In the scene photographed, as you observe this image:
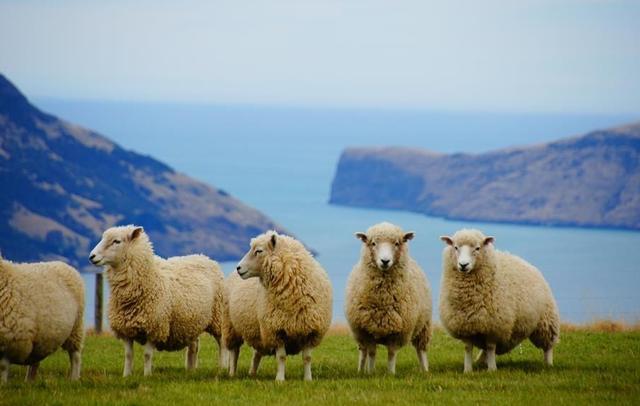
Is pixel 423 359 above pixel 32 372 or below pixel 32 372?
above

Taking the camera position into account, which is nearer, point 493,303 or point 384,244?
point 384,244

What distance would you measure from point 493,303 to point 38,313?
608 centimetres

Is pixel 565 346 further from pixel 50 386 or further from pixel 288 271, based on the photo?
pixel 50 386

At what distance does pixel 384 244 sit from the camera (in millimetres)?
15609

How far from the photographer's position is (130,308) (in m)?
15.9

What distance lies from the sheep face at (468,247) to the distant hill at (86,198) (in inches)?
4759

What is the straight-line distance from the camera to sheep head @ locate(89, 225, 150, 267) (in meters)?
15.9

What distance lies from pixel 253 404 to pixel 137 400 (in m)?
1.34

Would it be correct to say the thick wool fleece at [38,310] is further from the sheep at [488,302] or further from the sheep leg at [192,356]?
the sheep at [488,302]

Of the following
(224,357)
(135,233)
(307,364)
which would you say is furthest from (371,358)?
(135,233)

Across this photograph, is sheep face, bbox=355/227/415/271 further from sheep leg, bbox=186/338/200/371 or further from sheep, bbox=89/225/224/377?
sheep leg, bbox=186/338/200/371

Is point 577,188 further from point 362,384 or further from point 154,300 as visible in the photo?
point 362,384

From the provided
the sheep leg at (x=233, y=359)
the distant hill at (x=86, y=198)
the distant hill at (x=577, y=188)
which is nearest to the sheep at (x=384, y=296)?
the sheep leg at (x=233, y=359)

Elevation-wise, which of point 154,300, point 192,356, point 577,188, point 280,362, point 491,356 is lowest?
point 192,356
